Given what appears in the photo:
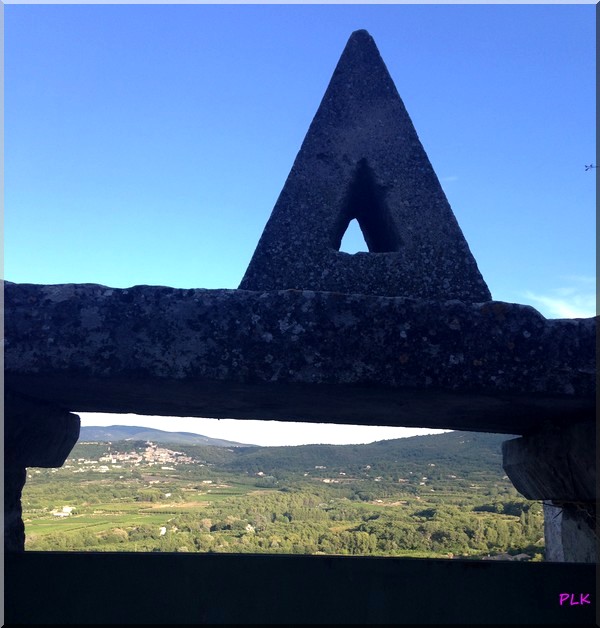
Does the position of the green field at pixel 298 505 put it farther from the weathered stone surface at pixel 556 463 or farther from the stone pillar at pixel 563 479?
the weathered stone surface at pixel 556 463

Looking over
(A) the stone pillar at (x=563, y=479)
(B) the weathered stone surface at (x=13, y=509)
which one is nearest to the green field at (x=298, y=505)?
(A) the stone pillar at (x=563, y=479)

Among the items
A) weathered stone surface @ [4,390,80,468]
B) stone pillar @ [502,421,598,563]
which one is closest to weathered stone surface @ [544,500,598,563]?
stone pillar @ [502,421,598,563]

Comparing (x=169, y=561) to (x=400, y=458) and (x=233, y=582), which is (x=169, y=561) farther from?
(x=400, y=458)

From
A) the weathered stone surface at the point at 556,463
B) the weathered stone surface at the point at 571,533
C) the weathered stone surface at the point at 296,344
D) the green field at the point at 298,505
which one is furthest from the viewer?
the green field at the point at 298,505

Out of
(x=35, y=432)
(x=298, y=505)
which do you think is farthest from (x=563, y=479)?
(x=298, y=505)

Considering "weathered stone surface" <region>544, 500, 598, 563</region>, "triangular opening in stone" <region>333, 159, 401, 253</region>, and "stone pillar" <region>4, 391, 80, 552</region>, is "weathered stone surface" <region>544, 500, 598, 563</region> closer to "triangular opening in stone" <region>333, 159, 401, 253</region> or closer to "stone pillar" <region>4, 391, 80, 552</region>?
"triangular opening in stone" <region>333, 159, 401, 253</region>

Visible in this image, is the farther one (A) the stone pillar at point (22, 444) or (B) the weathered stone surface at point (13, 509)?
(B) the weathered stone surface at point (13, 509)
